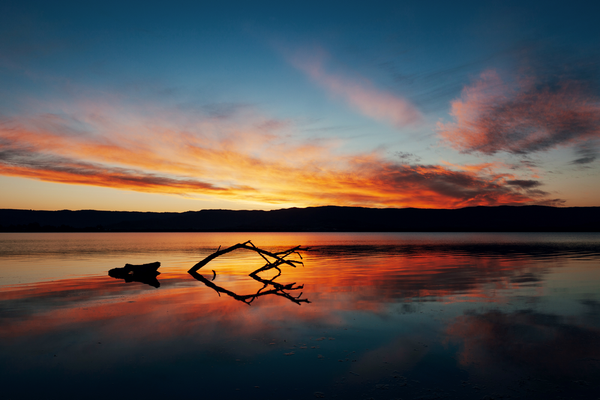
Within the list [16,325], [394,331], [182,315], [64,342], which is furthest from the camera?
[182,315]

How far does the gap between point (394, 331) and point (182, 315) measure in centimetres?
784

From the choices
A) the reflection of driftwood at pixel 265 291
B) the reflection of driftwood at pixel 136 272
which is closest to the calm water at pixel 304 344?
the reflection of driftwood at pixel 265 291

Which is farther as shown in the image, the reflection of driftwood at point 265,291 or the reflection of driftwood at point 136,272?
the reflection of driftwood at point 136,272

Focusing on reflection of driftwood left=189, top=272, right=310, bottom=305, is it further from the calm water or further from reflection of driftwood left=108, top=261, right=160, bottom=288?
reflection of driftwood left=108, top=261, right=160, bottom=288

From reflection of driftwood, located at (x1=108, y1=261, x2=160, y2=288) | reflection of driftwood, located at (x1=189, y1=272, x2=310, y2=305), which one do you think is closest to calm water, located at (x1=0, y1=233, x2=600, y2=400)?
reflection of driftwood, located at (x1=189, y1=272, x2=310, y2=305)

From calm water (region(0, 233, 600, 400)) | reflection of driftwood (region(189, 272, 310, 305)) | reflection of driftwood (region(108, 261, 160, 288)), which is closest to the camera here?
calm water (region(0, 233, 600, 400))

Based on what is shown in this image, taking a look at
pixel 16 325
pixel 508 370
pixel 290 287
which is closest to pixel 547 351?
pixel 508 370

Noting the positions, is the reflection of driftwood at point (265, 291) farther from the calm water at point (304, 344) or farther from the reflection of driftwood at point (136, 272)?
the reflection of driftwood at point (136, 272)

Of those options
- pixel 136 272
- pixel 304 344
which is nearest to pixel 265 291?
pixel 304 344

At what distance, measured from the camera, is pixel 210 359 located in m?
8.77

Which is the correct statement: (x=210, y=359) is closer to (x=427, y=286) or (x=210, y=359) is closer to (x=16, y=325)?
(x=16, y=325)

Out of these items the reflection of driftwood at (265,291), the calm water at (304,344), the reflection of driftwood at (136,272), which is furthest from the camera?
the reflection of driftwood at (136,272)

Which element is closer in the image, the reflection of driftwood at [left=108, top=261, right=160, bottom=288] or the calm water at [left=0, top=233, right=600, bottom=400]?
the calm water at [left=0, top=233, right=600, bottom=400]

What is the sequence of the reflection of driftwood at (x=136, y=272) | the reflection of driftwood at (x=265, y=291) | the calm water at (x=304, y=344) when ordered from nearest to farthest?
the calm water at (x=304, y=344)
the reflection of driftwood at (x=265, y=291)
the reflection of driftwood at (x=136, y=272)
